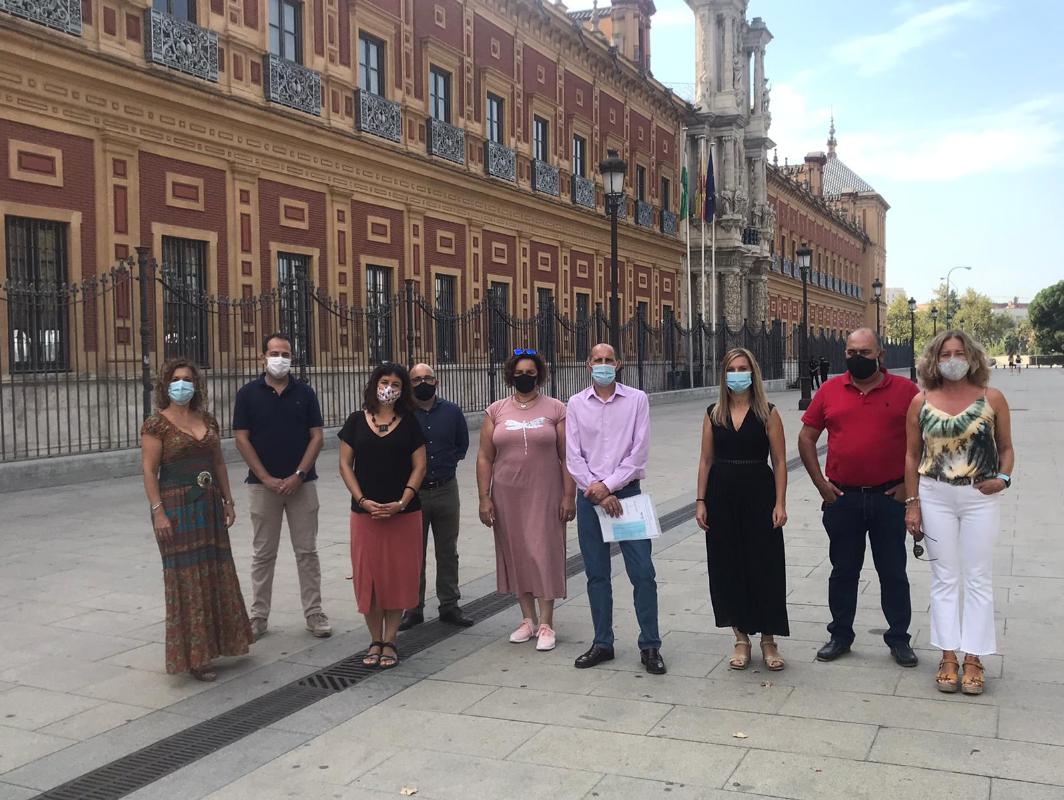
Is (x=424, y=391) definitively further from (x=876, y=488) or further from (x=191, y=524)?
(x=876, y=488)

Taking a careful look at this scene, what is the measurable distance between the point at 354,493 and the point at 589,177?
2496cm

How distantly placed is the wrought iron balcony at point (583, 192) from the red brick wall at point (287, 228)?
35.2ft

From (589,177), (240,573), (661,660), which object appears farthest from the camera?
(589,177)

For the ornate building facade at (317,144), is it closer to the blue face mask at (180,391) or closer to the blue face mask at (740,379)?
the blue face mask at (180,391)

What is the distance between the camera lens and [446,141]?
21.9 meters

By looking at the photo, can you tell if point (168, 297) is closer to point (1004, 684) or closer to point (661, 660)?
point (661, 660)

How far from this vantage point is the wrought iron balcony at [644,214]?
32.5 metres

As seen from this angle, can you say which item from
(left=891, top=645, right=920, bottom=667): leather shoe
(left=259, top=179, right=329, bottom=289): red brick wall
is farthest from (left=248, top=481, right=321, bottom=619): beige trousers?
(left=259, top=179, right=329, bottom=289): red brick wall

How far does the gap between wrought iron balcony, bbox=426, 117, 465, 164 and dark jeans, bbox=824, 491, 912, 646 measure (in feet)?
57.0

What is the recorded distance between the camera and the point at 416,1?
2103 cm

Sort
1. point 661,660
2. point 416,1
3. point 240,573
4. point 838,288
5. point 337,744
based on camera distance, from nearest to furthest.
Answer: point 337,744, point 661,660, point 240,573, point 416,1, point 838,288

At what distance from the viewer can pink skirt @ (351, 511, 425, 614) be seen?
547 cm

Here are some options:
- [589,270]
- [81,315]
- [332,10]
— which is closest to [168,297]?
[81,315]

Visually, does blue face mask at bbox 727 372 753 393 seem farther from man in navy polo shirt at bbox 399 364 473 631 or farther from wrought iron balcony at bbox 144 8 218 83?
wrought iron balcony at bbox 144 8 218 83
